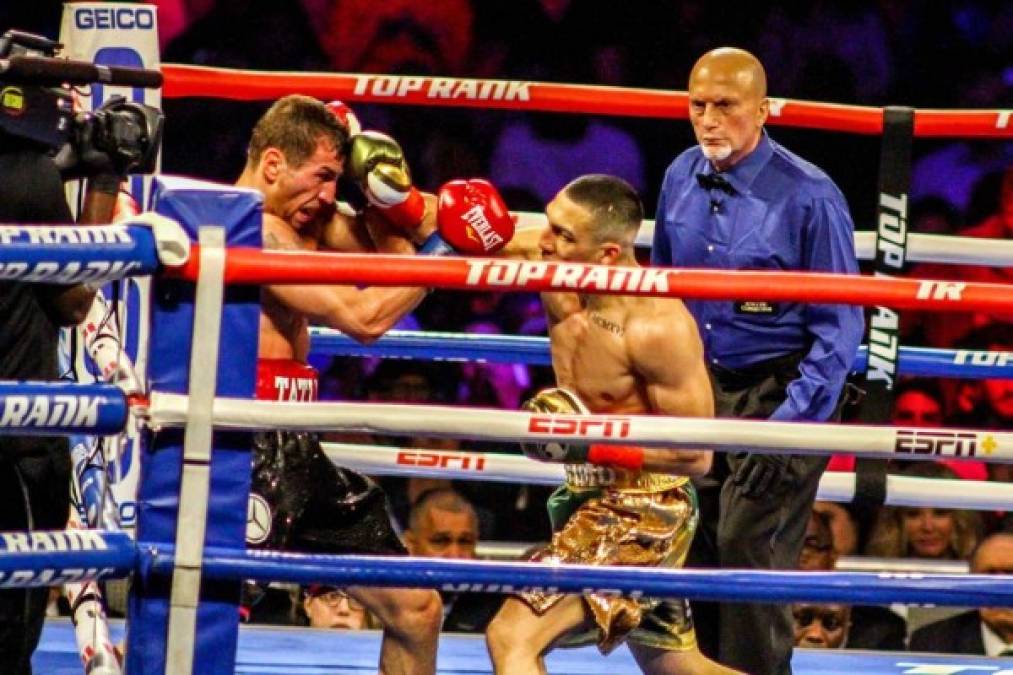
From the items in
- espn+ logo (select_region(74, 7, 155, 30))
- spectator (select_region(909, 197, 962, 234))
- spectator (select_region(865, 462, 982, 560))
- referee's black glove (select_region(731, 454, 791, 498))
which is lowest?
referee's black glove (select_region(731, 454, 791, 498))

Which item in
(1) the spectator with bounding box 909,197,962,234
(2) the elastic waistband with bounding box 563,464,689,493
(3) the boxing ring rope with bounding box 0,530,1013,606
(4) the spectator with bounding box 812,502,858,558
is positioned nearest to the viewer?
(3) the boxing ring rope with bounding box 0,530,1013,606

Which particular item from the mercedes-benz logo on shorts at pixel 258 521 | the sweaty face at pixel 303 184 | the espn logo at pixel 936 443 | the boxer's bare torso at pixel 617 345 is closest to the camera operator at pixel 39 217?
the mercedes-benz logo on shorts at pixel 258 521

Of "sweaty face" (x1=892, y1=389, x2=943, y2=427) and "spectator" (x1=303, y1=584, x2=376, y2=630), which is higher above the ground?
"sweaty face" (x1=892, y1=389, x2=943, y2=427)

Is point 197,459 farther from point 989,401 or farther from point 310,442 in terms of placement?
point 989,401

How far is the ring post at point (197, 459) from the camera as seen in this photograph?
2078 millimetres

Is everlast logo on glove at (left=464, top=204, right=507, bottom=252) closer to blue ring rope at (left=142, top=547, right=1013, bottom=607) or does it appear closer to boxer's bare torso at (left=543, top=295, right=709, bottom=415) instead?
boxer's bare torso at (left=543, top=295, right=709, bottom=415)

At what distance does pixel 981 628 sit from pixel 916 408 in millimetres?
983

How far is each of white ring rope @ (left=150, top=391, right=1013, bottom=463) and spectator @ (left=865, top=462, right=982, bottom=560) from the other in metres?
2.57

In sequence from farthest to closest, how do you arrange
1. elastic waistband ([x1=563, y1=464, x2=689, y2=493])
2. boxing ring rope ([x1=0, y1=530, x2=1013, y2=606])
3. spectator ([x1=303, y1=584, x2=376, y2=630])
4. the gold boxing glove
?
spectator ([x1=303, y1=584, x2=376, y2=630])
the gold boxing glove
elastic waistband ([x1=563, y1=464, x2=689, y2=493])
boxing ring rope ([x1=0, y1=530, x2=1013, y2=606])

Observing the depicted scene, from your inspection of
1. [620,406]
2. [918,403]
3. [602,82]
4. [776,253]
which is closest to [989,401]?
[918,403]

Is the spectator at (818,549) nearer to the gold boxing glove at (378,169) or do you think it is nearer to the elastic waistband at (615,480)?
the elastic waistband at (615,480)

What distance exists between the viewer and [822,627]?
14.3 ft

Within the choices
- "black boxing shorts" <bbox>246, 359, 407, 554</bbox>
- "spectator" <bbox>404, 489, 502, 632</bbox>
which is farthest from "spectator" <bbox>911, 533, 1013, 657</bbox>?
"black boxing shorts" <bbox>246, 359, 407, 554</bbox>

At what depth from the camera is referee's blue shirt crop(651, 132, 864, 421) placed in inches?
130
